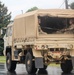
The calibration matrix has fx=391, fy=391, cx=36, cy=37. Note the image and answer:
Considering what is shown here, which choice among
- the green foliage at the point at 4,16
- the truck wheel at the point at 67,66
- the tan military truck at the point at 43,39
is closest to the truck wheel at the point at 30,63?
the tan military truck at the point at 43,39

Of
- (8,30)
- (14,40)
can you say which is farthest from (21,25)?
(8,30)

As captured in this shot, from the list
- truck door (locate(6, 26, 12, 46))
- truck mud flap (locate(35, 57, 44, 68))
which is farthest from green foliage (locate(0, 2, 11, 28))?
truck mud flap (locate(35, 57, 44, 68))

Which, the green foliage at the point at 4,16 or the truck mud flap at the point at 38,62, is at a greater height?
the green foliage at the point at 4,16

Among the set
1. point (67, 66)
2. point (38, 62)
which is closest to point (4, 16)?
point (67, 66)

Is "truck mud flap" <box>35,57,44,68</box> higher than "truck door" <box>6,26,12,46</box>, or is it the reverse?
"truck door" <box>6,26,12,46</box>

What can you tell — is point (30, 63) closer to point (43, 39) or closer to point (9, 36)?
point (43, 39)

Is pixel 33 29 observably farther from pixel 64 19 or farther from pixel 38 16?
pixel 64 19

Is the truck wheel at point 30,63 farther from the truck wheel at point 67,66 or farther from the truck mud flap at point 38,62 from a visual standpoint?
the truck wheel at point 67,66

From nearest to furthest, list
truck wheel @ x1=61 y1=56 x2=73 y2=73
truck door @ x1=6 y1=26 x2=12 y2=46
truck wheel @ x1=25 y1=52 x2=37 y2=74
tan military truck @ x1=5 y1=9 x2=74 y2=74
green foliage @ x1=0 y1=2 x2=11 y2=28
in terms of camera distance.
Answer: tan military truck @ x1=5 y1=9 x2=74 y2=74 → truck wheel @ x1=25 y1=52 x2=37 y2=74 → truck wheel @ x1=61 y1=56 x2=73 y2=73 → truck door @ x1=6 y1=26 x2=12 y2=46 → green foliage @ x1=0 y1=2 x2=11 y2=28

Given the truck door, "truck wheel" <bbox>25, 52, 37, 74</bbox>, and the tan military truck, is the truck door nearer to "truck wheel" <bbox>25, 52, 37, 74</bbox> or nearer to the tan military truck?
the tan military truck

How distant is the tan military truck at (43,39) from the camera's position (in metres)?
18.7

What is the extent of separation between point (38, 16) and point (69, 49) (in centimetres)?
223

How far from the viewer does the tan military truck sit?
18.7 metres

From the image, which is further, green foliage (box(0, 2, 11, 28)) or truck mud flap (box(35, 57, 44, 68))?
green foliage (box(0, 2, 11, 28))
